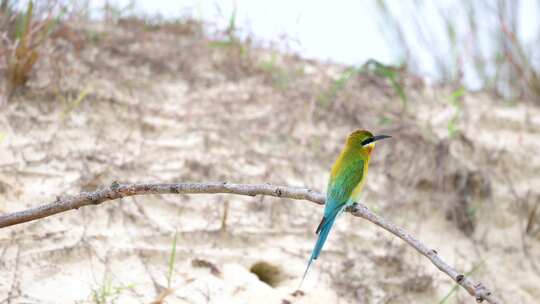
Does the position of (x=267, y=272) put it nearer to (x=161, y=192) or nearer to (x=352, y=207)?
(x=352, y=207)

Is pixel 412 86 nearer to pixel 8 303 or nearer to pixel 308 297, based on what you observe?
pixel 308 297

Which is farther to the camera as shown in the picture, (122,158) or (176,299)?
(122,158)

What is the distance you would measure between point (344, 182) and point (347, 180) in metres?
0.04

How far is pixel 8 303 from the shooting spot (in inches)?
93.5

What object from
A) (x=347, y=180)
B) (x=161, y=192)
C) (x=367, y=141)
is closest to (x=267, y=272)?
(x=347, y=180)

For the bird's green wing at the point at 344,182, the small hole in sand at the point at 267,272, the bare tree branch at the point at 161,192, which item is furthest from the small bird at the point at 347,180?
the bare tree branch at the point at 161,192

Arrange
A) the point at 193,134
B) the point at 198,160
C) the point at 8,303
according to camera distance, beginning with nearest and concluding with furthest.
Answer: the point at 8,303
the point at 198,160
the point at 193,134

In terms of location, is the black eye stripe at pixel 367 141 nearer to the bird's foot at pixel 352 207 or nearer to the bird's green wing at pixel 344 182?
the bird's green wing at pixel 344 182

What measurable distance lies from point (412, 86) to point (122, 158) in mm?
2333

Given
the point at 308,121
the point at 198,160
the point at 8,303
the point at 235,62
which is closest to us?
the point at 8,303

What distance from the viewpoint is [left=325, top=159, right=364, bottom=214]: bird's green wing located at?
2.54m

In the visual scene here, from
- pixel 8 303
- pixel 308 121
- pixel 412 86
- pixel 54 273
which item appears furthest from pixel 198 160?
pixel 412 86

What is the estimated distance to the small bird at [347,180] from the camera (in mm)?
2471

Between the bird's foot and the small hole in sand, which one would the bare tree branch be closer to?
the bird's foot
